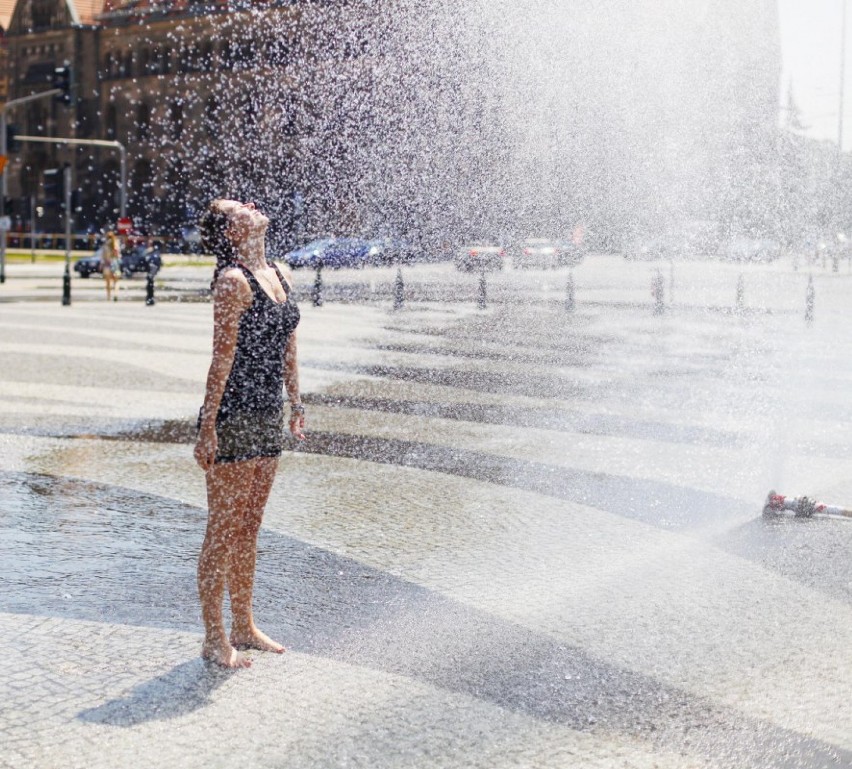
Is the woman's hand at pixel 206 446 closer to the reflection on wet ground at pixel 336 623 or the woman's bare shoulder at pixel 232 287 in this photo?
the woman's bare shoulder at pixel 232 287

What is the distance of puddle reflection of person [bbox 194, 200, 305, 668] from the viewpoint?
14.0 ft

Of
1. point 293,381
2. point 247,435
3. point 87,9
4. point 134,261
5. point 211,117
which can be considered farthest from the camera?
point 87,9

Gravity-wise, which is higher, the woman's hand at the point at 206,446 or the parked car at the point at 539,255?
the parked car at the point at 539,255

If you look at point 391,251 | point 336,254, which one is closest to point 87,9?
point 391,251

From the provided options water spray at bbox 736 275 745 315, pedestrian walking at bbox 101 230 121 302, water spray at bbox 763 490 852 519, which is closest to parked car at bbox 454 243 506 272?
pedestrian walking at bbox 101 230 121 302

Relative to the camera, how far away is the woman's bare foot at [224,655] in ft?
14.4

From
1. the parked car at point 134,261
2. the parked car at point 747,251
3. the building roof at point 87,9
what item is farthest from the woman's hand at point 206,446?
the building roof at point 87,9

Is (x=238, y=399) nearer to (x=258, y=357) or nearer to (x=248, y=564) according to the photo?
→ (x=258, y=357)

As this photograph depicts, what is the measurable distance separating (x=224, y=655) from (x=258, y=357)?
1.08m

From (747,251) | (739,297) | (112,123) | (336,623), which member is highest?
(112,123)

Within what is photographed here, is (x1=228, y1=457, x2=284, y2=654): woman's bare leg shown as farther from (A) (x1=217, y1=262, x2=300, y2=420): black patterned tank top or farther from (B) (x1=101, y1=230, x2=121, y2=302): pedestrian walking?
(B) (x1=101, y1=230, x2=121, y2=302): pedestrian walking

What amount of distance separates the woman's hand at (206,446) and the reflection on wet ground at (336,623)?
761 millimetres

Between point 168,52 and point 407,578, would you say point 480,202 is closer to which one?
point 168,52

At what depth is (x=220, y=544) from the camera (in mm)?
4449
